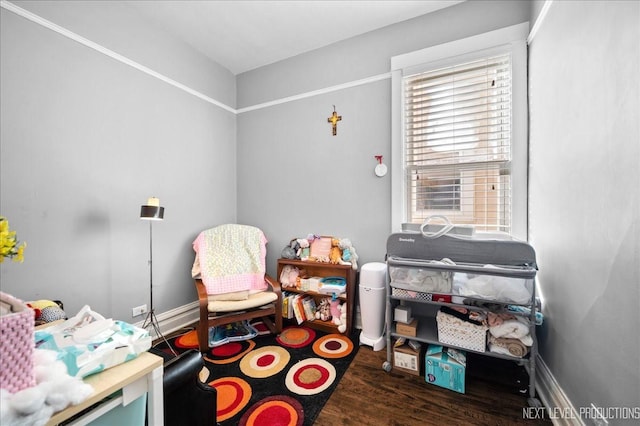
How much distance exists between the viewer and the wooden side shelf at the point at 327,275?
240cm

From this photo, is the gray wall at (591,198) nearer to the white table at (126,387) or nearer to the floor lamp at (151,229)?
the white table at (126,387)

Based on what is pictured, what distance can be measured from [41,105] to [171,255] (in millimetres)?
1490

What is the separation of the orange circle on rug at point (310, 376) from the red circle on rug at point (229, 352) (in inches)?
19.1

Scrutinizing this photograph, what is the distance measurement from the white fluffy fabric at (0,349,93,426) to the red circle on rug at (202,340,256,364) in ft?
5.08

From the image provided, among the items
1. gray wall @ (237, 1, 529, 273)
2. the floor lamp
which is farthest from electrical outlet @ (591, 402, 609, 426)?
the floor lamp

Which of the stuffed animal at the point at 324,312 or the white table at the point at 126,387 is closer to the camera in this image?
the white table at the point at 126,387

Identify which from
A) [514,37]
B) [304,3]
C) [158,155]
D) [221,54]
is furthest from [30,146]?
[514,37]

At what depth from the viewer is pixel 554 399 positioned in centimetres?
145

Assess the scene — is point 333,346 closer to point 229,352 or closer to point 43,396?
point 229,352

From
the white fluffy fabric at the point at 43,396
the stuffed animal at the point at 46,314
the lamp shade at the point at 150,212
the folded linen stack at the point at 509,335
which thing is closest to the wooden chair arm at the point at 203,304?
the lamp shade at the point at 150,212

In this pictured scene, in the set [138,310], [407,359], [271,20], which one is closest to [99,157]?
[138,310]

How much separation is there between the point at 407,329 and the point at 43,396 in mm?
1860

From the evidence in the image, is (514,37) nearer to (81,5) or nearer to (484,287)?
(484,287)

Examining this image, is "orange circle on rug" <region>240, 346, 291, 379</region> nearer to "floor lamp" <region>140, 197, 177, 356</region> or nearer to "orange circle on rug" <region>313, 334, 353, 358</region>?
"orange circle on rug" <region>313, 334, 353, 358</region>
